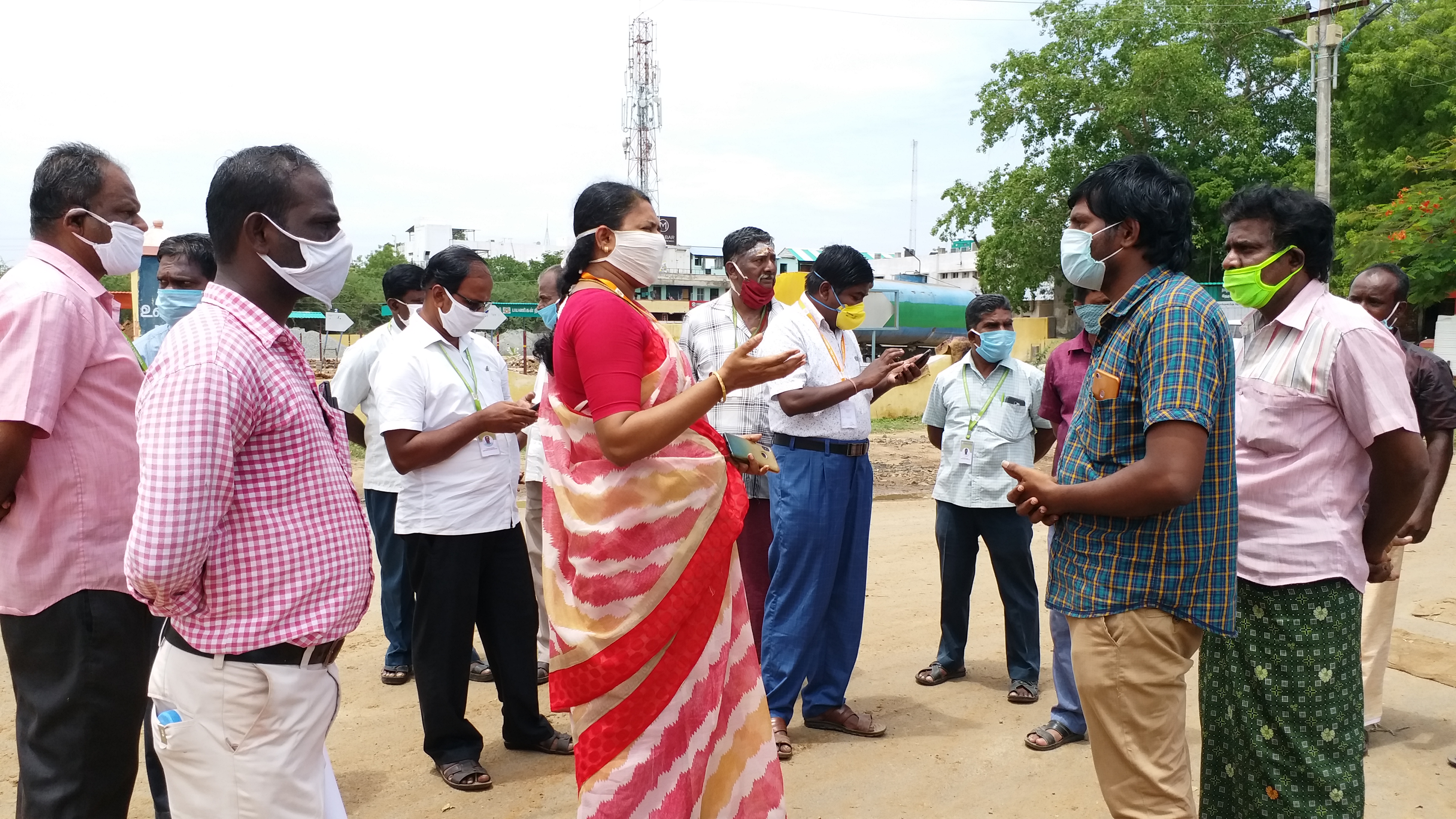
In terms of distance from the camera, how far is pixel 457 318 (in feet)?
13.9

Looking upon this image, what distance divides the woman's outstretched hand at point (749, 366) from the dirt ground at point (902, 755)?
1.97 meters

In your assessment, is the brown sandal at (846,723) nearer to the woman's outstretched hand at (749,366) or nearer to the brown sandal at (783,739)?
the brown sandal at (783,739)

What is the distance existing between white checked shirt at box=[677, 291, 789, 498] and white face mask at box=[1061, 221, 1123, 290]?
202 centimetres

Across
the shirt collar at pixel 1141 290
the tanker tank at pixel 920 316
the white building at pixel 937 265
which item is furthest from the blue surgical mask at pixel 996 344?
the white building at pixel 937 265

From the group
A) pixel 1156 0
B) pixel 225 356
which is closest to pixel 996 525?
→ pixel 225 356

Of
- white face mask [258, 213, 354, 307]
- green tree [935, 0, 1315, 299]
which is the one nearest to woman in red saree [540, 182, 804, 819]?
white face mask [258, 213, 354, 307]

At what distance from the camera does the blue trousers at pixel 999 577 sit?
16.2ft

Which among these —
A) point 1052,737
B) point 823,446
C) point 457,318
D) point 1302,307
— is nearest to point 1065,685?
point 1052,737

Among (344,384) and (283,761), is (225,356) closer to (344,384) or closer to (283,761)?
(283,761)

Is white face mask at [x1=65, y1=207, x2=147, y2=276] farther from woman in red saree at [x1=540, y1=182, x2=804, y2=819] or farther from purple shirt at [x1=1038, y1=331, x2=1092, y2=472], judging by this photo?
purple shirt at [x1=1038, y1=331, x2=1092, y2=472]

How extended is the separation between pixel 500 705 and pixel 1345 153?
28.6 m

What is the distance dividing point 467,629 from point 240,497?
221 centimetres

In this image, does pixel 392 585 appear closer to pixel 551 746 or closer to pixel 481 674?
pixel 481 674

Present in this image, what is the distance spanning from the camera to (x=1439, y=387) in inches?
163
